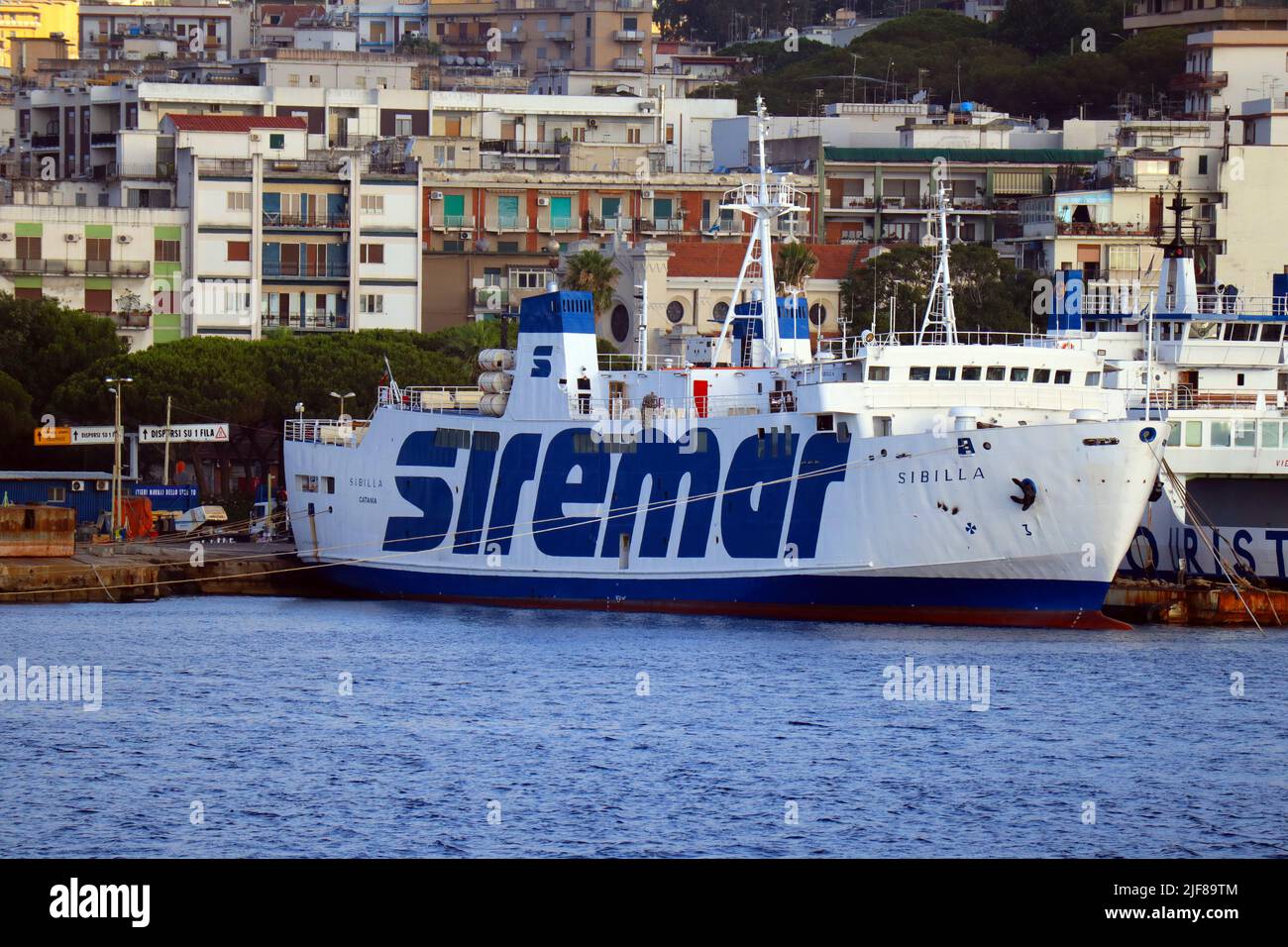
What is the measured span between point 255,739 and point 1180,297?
119 feet

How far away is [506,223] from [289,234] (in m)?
15.1

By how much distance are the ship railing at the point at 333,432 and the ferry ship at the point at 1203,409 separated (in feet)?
65.0

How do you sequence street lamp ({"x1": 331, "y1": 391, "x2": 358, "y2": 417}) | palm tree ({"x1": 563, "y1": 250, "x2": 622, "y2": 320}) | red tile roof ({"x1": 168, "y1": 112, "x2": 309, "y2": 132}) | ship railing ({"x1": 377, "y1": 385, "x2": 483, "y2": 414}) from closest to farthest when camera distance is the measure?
ship railing ({"x1": 377, "y1": 385, "x2": 483, "y2": 414}), street lamp ({"x1": 331, "y1": 391, "x2": 358, "y2": 417}), palm tree ({"x1": 563, "y1": 250, "x2": 622, "y2": 320}), red tile roof ({"x1": 168, "y1": 112, "x2": 309, "y2": 132})

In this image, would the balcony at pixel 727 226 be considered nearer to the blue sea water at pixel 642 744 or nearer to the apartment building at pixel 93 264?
the apartment building at pixel 93 264

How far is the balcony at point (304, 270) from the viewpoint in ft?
341

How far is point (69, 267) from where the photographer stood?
10006 centimetres

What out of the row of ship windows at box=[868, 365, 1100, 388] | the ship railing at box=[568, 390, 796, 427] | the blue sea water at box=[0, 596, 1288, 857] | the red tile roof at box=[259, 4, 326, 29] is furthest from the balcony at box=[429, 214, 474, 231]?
the red tile roof at box=[259, 4, 326, 29]

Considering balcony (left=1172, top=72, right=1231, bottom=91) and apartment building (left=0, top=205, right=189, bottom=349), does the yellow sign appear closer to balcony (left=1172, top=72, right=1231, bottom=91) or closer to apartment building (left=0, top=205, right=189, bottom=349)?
apartment building (left=0, top=205, right=189, bottom=349)

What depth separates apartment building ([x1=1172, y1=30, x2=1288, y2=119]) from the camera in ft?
404

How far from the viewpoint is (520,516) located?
6450 centimetres

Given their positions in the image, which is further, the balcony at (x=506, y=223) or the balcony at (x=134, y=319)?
the balcony at (x=506, y=223)

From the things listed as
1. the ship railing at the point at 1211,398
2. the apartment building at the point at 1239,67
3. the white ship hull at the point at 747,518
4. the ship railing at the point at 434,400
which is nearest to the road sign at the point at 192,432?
the ship railing at the point at 434,400

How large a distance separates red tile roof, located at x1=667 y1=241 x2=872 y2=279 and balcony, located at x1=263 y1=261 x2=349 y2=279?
45.1ft
